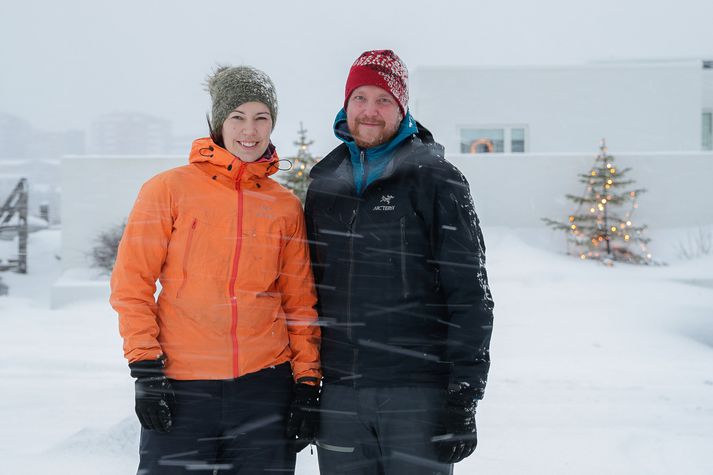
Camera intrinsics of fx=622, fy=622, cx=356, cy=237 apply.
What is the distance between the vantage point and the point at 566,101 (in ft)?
54.3

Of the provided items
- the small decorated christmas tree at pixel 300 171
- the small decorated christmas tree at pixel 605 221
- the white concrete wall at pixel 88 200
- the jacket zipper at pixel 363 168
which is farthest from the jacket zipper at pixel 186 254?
the white concrete wall at pixel 88 200

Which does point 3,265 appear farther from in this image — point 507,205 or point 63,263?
point 507,205

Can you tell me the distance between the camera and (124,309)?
7.36 ft

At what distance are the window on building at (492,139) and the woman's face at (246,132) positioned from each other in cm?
1459

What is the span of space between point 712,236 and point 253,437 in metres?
13.4

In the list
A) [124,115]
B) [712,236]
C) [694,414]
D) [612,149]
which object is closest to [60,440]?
[694,414]

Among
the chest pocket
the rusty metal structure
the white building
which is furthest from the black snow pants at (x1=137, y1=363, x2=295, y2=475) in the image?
the white building

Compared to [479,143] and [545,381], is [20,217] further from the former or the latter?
[545,381]

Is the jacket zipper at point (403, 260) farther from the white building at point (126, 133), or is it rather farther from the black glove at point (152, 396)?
the white building at point (126, 133)

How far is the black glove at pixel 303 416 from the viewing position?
8.04 ft

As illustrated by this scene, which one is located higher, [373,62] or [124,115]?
[124,115]

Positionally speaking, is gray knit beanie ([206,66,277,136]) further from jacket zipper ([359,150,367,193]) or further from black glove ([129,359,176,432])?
black glove ([129,359,176,432])

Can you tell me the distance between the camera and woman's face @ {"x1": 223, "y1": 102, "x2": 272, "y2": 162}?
2479 mm

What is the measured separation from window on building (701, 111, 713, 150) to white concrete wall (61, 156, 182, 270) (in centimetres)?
1494
